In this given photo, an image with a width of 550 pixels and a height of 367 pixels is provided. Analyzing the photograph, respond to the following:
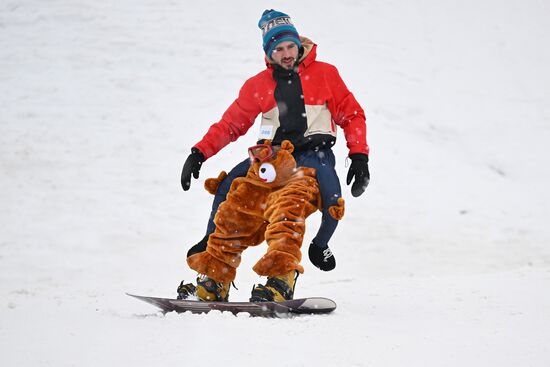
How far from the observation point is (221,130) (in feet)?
13.7

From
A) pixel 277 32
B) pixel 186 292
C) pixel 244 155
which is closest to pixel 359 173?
pixel 277 32

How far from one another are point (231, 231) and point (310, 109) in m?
0.85

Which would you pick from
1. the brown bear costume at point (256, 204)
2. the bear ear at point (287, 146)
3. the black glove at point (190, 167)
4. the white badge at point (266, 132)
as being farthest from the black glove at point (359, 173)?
the black glove at point (190, 167)

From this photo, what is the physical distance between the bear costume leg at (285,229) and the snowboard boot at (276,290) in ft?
0.14

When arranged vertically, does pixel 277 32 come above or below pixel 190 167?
above

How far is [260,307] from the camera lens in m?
3.41

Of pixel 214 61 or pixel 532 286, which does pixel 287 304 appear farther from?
pixel 214 61

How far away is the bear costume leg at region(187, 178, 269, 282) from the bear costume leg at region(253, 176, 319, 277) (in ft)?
0.51

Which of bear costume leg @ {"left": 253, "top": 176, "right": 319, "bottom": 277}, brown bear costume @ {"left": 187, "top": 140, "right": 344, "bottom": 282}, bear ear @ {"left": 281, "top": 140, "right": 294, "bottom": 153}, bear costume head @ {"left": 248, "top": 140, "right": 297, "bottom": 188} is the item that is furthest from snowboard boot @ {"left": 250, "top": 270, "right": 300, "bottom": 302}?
bear ear @ {"left": 281, "top": 140, "right": 294, "bottom": 153}

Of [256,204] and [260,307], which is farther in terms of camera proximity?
[256,204]

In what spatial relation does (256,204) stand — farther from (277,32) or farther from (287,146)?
(277,32)

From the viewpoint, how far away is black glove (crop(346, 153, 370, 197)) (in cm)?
380

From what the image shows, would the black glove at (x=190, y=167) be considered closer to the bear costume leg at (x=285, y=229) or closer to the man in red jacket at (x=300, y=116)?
the man in red jacket at (x=300, y=116)

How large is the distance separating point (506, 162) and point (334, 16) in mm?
5812
